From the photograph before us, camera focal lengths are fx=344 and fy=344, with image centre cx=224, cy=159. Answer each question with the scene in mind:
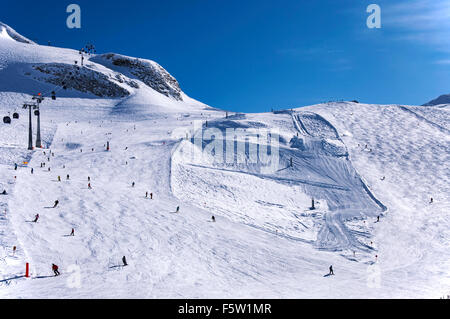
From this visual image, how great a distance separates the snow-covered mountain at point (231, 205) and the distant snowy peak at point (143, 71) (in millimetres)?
51157

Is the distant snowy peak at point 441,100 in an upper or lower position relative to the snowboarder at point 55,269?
upper

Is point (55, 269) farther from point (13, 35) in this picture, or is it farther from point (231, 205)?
point (13, 35)

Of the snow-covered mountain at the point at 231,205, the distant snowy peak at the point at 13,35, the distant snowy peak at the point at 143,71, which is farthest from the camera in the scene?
the distant snowy peak at the point at 13,35

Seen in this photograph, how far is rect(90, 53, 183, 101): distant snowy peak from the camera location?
116625mm

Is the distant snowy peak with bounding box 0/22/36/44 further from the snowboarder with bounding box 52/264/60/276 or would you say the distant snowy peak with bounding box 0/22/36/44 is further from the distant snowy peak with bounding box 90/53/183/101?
the snowboarder with bounding box 52/264/60/276

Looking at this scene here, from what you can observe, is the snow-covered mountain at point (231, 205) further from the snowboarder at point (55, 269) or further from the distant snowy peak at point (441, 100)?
the distant snowy peak at point (441, 100)

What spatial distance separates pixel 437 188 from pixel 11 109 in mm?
70890

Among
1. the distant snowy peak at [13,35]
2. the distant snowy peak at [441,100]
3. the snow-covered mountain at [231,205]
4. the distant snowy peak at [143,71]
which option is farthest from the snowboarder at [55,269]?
the distant snowy peak at [13,35]

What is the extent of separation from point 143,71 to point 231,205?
100688 millimetres

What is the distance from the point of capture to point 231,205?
31.8 meters

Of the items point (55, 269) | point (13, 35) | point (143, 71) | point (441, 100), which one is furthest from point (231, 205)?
point (13, 35)

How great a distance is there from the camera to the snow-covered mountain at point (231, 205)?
61.6 feet

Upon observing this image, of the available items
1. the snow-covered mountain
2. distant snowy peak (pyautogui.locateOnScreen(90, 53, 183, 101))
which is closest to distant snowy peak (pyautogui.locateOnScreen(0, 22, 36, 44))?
distant snowy peak (pyautogui.locateOnScreen(90, 53, 183, 101))

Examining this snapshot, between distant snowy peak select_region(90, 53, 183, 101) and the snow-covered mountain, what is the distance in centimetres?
5116
